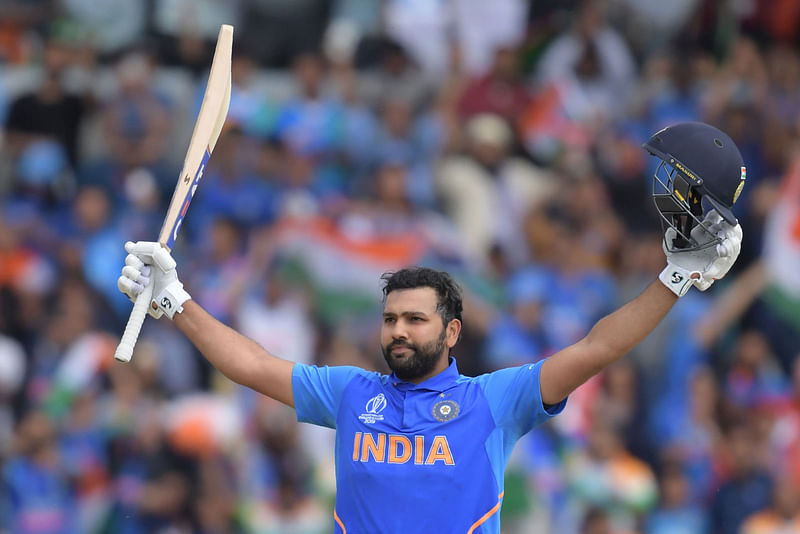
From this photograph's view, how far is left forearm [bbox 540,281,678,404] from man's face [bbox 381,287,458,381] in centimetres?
61

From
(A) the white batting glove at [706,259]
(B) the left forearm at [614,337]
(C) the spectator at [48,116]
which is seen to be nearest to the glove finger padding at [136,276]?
(B) the left forearm at [614,337]

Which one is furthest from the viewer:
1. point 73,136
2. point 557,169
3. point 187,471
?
point 557,169

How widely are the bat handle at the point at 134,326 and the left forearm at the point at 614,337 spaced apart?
Answer: 1884 millimetres

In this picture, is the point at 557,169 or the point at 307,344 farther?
the point at 557,169

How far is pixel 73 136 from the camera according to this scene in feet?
39.7

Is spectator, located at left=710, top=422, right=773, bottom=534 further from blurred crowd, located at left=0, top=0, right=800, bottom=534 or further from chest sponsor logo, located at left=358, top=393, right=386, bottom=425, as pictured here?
chest sponsor logo, located at left=358, top=393, right=386, bottom=425

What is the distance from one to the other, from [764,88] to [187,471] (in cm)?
763

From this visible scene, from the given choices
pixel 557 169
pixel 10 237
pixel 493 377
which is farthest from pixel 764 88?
pixel 493 377

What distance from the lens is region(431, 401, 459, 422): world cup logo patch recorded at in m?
5.55

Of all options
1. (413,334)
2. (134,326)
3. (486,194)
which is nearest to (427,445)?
(413,334)

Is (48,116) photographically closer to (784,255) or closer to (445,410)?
(784,255)

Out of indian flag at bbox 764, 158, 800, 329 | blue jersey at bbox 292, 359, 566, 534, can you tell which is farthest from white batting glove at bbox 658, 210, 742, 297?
indian flag at bbox 764, 158, 800, 329

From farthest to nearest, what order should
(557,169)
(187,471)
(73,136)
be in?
(557,169), (73,136), (187,471)

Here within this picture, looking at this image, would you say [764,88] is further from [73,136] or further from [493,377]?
[493,377]
